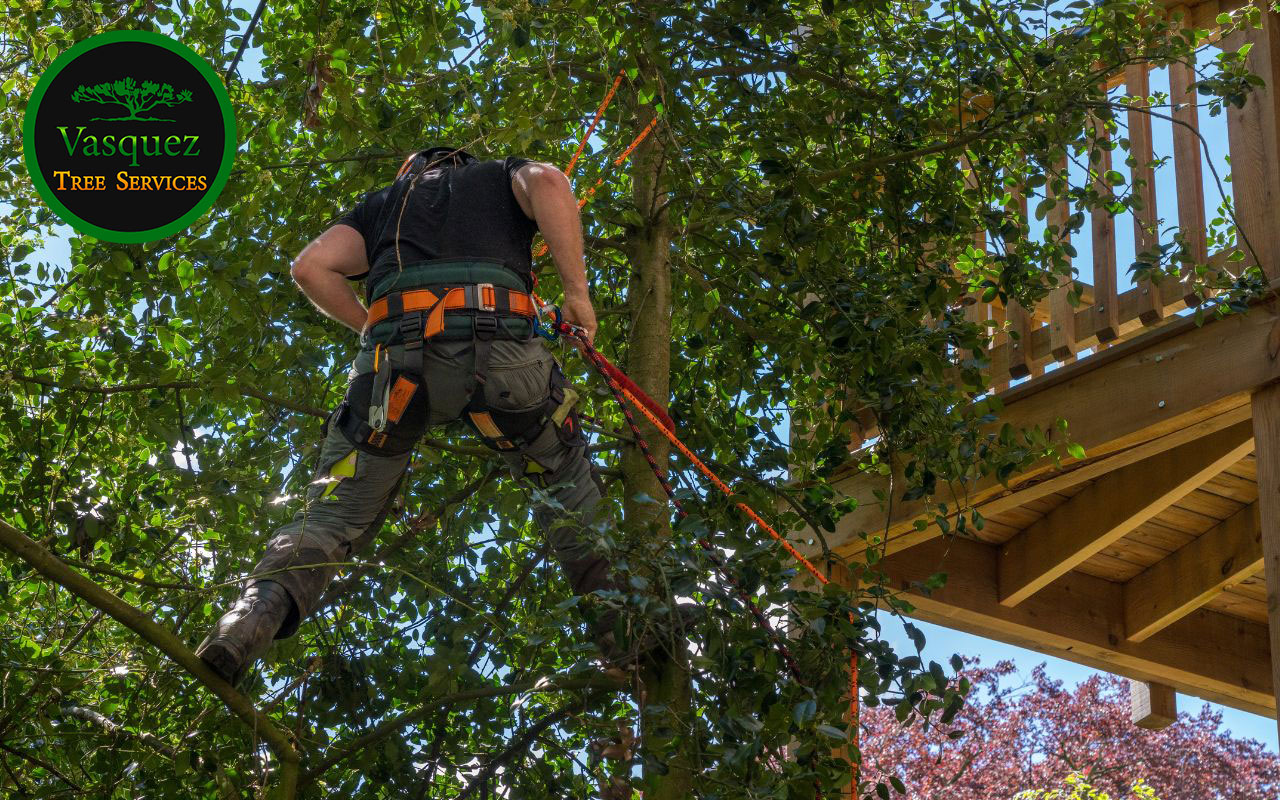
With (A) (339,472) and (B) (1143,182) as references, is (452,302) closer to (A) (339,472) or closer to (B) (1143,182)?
(A) (339,472)

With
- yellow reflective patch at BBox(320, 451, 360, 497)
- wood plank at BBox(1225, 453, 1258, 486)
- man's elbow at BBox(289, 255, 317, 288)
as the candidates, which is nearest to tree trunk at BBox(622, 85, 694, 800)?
yellow reflective patch at BBox(320, 451, 360, 497)

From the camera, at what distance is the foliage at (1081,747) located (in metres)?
14.5

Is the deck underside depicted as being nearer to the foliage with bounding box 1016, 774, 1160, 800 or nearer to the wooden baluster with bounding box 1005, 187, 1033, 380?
the wooden baluster with bounding box 1005, 187, 1033, 380

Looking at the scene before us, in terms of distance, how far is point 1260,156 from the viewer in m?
5.07

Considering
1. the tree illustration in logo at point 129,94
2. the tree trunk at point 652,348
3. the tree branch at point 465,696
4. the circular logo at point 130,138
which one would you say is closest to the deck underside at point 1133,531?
the tree trunk at point 652,348

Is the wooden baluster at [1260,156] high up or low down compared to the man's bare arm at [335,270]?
up

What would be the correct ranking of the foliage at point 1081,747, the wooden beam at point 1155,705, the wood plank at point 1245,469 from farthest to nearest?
the foliage at point 1081,747 → the wooden beam at point 1155,705 → the wood plank at point 1245,469

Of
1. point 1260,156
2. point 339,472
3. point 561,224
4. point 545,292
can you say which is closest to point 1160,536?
point 1260,156

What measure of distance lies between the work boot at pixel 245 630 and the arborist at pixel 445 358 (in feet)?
0.04

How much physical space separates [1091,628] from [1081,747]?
9.37 metres

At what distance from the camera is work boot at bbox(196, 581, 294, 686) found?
3.27m

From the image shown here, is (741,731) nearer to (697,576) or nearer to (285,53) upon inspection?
(697,576)

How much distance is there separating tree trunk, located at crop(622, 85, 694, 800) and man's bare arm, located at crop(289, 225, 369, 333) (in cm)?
93

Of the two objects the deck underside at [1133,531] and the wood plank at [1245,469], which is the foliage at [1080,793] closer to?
the deck underside at [1133,531]
